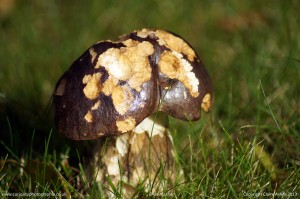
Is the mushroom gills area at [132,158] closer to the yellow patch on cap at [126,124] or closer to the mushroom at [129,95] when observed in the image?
the mushroom at [129,95]

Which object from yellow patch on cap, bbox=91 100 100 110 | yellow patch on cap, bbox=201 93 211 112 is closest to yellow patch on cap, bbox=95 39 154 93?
yellow patch on cap, bbox=91 100 100 110

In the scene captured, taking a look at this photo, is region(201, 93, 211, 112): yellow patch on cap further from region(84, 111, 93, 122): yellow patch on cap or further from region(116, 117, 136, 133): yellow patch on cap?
region(84, 111, 93, 122): yellow patch on cap

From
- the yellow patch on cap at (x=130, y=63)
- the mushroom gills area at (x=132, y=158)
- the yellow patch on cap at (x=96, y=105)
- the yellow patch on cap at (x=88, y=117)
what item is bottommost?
the mushroom gills area at (x=132, y=158)

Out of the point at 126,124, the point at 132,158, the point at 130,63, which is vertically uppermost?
the point at 130,63

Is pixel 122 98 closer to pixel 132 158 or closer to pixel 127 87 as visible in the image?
pixel 127 87

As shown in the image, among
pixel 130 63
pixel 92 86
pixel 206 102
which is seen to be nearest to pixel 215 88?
pixel 206 102

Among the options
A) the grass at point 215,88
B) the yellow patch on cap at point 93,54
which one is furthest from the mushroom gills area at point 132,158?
the yellow patch on cap at point 93,54
